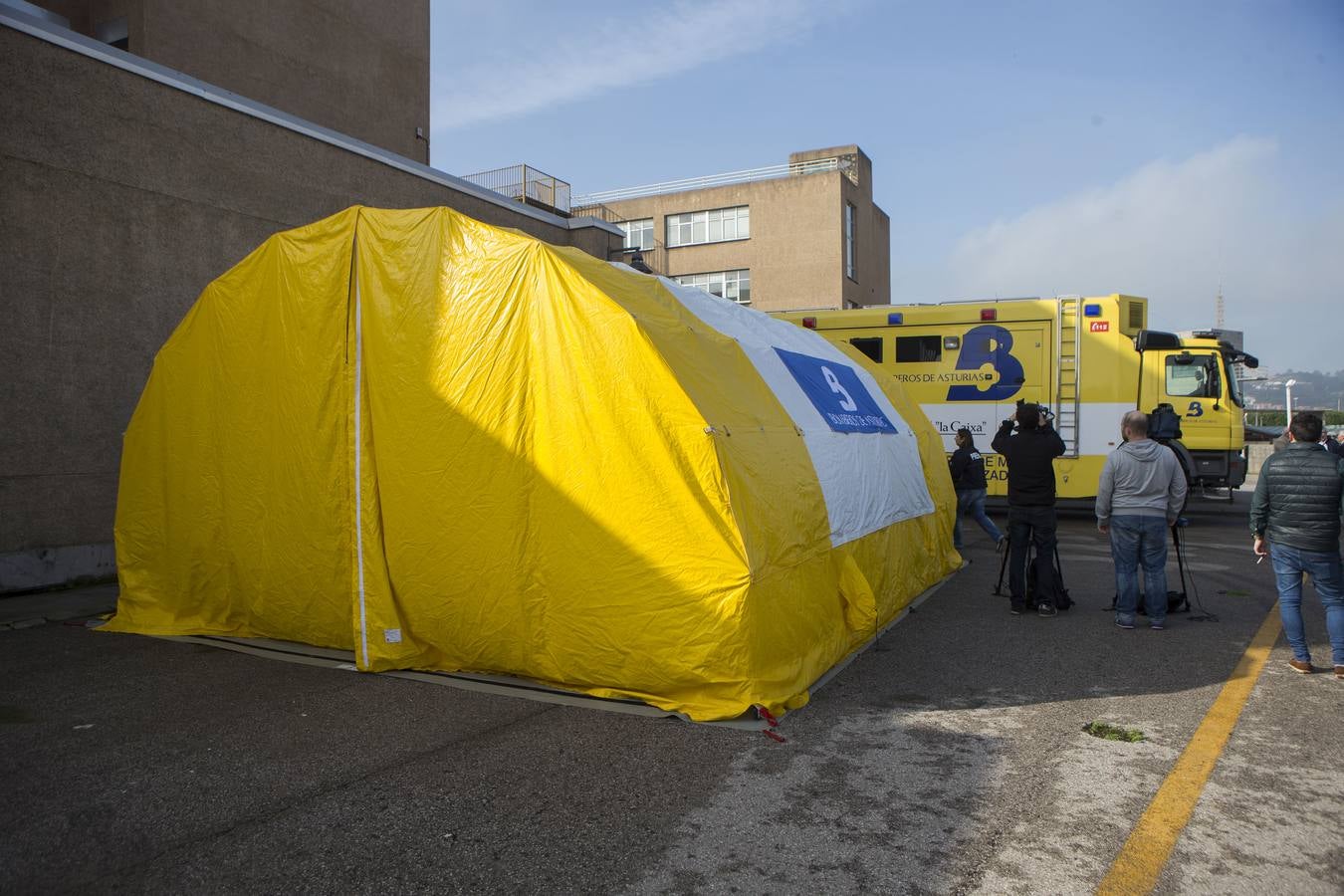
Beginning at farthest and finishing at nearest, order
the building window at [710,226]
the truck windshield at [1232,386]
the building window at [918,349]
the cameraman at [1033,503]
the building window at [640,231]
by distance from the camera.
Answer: the building window at [640,231], the building window at [710,226], the building window at [918,349], the truck windshield at [1232,386], the cameraman at [1033,503]

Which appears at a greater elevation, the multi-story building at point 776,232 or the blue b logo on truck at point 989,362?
the multi-story building at point 776,232

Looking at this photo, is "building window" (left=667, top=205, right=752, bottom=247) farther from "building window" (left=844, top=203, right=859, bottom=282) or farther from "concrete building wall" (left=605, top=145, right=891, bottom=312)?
"building window" (left=844, top=203, right=859, bottom=282)

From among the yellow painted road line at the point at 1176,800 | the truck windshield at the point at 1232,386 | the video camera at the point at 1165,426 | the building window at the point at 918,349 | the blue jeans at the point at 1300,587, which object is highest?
the building window at the point at 918,349

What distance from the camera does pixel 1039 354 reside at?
15281 mm

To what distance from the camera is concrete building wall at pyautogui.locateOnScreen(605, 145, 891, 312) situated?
36.0 m

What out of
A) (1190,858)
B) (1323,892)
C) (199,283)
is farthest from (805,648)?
(199,283)

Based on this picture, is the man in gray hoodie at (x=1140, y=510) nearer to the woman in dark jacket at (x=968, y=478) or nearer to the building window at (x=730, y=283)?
the woman in dark jacket at (x=968, y=478)

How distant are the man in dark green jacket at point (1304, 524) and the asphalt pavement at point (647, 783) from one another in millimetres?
412

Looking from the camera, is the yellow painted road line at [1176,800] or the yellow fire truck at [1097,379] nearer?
the yellow painted road line at [1176,800]

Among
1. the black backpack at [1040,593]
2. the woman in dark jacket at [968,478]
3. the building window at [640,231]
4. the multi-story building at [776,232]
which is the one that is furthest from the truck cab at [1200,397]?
the building window at [640,231]

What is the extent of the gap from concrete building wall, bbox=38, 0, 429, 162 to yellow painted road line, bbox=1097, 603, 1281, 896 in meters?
16.6

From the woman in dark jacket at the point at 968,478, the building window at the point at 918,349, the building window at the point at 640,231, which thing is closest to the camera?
the woman in dark jacket at the point at 968,478

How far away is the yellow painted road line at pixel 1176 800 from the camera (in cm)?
347

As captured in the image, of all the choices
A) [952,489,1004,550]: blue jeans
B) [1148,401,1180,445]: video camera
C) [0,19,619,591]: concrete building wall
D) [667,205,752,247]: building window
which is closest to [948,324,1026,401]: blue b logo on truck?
[1148,401,1180,445]: video camera
